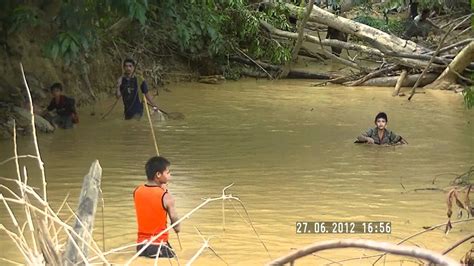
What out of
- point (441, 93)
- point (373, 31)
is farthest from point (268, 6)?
point (441, 93)

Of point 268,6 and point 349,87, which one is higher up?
point 268,6

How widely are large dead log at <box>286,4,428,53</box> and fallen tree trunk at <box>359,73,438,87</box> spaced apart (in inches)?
22.2

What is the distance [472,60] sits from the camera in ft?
55.5

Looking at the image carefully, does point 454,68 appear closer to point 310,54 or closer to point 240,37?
point 240,37

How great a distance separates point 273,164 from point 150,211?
4.40 metres

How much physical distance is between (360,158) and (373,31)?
8561mm

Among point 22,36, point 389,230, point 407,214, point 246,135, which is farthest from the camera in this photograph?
point 22,36

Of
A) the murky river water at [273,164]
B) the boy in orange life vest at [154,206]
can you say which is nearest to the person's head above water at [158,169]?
the boy in orange life vest at [154,206]

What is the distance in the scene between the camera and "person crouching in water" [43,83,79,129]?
12.7 metres

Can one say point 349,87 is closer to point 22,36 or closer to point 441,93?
point 441,93

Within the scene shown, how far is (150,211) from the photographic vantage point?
19.7 feet

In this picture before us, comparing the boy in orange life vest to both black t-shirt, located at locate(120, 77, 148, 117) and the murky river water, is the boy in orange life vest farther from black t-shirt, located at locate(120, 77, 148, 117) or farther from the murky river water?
black t-shirt, located at locate(120, 77, 148, 117)

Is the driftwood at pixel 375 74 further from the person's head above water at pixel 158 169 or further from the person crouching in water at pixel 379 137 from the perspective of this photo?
the person's head above water at pixel 158 169

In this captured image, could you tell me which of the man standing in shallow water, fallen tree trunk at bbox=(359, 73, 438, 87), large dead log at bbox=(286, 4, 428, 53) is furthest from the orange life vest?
large dead log at bbox=(286, 4, 428, 53)
